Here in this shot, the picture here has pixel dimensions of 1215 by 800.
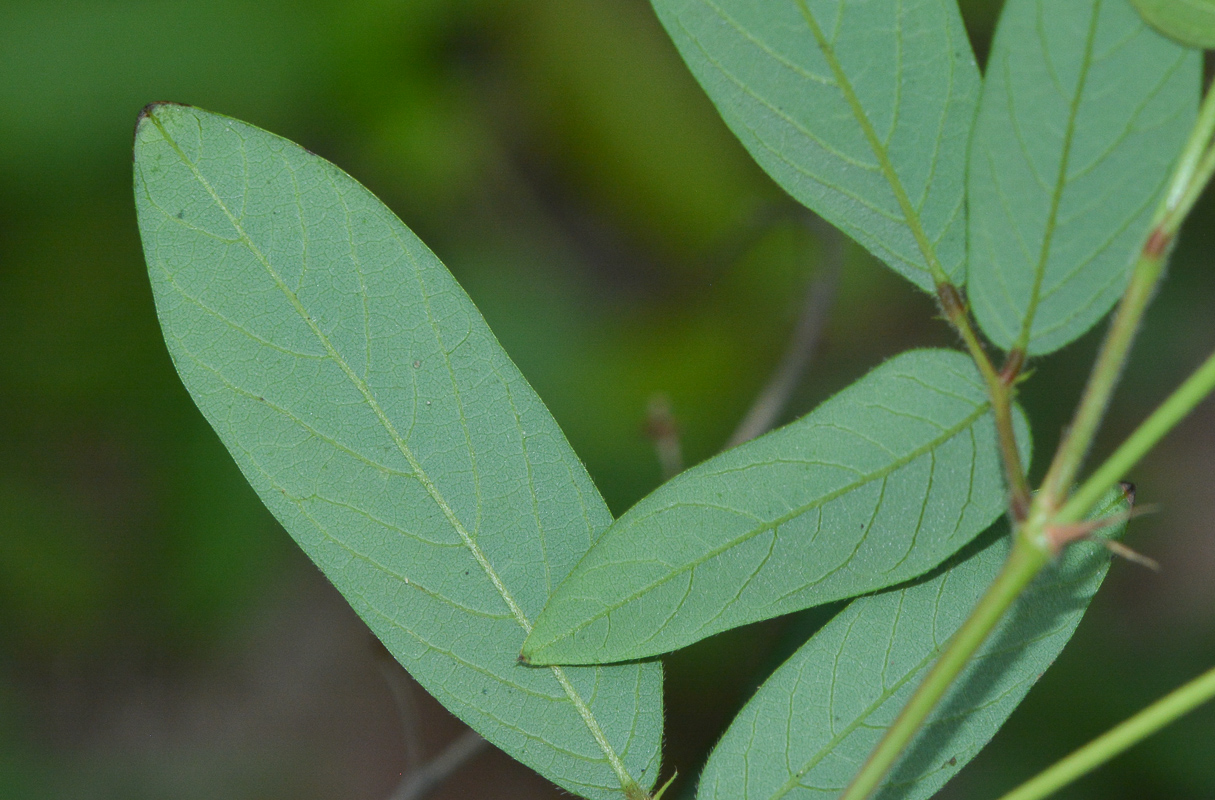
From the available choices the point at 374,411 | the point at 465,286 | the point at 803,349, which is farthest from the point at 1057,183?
the point at 465,286

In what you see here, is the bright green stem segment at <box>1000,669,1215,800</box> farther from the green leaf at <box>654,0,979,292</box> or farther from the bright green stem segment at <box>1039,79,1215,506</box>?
the green leaf at <box>654,0,979,292</box>

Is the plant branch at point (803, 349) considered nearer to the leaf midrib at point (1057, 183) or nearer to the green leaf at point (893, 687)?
the green leaf at point (893, 687)

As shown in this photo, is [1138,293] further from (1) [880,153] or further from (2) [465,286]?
(2) [465,286]

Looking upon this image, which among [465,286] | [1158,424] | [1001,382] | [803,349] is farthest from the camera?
[465,286]

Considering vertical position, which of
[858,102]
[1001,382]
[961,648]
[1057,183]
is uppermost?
[858,102]

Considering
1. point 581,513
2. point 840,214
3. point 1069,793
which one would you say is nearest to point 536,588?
point 581,513

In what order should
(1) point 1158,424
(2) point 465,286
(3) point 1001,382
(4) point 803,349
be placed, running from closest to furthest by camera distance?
(1) point 1158,424, (3) point 1001,382, (4) point 803,349, (2) point 465,286

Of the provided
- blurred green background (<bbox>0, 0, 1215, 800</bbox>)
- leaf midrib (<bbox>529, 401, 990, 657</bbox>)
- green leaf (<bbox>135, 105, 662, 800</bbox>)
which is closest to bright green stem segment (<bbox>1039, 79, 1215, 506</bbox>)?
leaf midrib (<bbox>529, 401, 990, 657</bbox>)
